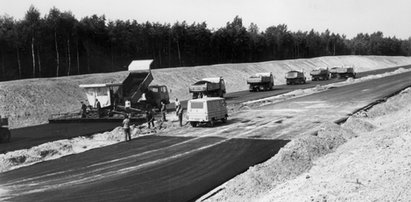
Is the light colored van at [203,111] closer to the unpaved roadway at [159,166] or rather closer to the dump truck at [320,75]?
the unpaved roadway at [159,166]

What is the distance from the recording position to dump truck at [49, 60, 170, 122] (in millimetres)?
32375

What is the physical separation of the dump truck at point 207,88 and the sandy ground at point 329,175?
68.3 ft

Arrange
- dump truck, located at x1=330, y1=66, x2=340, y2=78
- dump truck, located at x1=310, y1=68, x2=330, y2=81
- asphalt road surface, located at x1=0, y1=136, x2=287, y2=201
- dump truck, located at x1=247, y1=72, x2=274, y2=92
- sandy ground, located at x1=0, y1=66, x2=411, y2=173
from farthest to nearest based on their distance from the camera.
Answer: dump truck, located at x1=330, y1=66, x2=340, y2=78 → dump truck, located at x1=310, y1=68, x2=330, y2=81 → dump truck, located at x1=247, y1=72, x2=274, y2=92 → sandy ground, located at x1=0, y1=66, x2=411, y2=173 → asphalt road surface, located at x1=0, y1=136, x2=287, y2=201

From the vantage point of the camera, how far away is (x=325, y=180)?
11.6 metres

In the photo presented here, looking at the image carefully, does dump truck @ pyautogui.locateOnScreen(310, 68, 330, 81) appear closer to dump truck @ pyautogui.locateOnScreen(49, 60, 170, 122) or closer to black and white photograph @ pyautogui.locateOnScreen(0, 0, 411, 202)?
black and white photograph @ pyautogui.locateOnScreen(0, 0, 411, 202)

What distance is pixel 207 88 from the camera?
4119cm

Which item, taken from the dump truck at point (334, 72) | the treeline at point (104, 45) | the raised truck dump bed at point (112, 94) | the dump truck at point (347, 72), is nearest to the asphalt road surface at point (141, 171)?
the raised truck dump bed at point (112, 94)

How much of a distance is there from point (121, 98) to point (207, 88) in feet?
33.7

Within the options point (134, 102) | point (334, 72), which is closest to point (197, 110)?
point (134, 102)

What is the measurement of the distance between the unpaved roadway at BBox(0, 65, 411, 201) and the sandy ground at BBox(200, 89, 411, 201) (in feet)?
4.69

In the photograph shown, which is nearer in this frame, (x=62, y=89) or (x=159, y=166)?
(x=159, y=166)

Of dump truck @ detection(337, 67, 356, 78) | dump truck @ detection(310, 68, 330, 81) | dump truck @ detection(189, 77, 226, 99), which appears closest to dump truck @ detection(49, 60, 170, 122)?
dump truck @ detection(189, 77, 226, 99)

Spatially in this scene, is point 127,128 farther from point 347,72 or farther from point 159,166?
point 347,72

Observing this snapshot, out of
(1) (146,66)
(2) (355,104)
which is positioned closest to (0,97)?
(1) (146,66)
